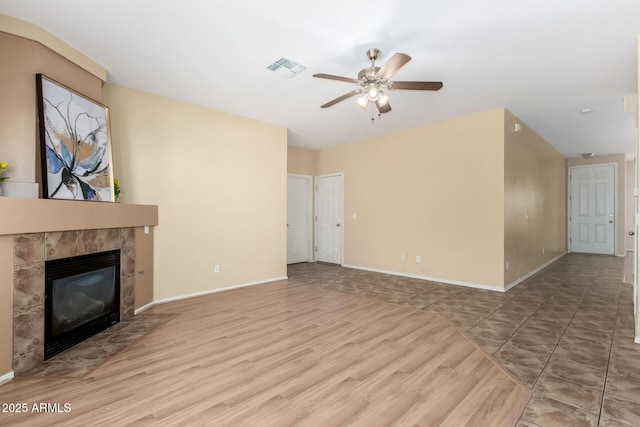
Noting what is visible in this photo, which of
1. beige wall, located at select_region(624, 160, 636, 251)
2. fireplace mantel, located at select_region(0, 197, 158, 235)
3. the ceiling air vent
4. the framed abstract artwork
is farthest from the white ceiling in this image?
beige wall, located at select_region(624, 160, 636, 251)

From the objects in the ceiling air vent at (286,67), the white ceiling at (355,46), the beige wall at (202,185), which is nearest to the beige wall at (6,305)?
the beige wall at (202,185)

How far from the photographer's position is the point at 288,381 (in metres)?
2.15

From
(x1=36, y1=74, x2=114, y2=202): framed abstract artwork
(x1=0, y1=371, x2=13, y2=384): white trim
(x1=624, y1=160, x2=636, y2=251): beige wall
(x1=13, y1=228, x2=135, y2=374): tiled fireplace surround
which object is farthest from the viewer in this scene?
(x1=624, y1=160, x2=636, y2=251): beige wall

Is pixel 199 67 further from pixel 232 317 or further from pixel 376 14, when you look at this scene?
pixel 232 317

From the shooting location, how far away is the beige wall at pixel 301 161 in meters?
7.03

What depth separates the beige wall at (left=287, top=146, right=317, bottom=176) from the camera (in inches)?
277

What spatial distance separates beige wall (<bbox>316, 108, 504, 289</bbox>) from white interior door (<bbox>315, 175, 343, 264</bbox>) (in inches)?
10.0

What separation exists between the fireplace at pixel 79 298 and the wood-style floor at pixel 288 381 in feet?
1.59

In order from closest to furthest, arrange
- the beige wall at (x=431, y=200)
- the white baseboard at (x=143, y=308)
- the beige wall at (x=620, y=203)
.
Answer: the white baseboard at (x=143, y=308), the beige wall at (x=431, y=200), the beige wall at (x=620, y=203)

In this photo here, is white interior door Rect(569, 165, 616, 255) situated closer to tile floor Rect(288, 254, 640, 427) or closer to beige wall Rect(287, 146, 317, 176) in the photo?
tile floor Rect(288, 254, 640, 427)

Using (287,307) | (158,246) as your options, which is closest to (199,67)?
(158,246)

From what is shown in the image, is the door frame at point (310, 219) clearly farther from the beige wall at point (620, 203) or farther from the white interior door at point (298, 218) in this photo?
the beige wall at point (620, 203)

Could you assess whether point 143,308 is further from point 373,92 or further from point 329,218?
point 329,218

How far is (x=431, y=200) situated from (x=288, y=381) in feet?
13.5
